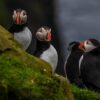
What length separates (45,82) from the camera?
10680 mm

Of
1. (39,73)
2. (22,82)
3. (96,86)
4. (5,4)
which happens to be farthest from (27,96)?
(5,4)

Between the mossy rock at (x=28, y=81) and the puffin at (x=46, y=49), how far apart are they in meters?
3.32

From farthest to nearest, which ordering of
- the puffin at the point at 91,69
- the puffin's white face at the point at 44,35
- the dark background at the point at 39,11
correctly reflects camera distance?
1. the dark background at the point at 39,11
2. the puffin's white face at the point at 44,35
3. the puffin at the point at 91,69

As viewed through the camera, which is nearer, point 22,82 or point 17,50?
point 22,82

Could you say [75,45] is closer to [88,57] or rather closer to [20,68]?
[88,57]

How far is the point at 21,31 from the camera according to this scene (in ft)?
53.2

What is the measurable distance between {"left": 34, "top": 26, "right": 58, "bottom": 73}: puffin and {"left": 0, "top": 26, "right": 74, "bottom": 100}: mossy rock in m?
3.32

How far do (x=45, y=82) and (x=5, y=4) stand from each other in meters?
14.5

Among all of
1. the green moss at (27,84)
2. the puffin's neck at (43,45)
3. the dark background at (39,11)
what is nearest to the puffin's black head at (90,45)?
the puffin's neck at (43,45)

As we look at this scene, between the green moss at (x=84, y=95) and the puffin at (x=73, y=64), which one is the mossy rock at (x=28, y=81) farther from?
the puffin at (x=73, y=64)

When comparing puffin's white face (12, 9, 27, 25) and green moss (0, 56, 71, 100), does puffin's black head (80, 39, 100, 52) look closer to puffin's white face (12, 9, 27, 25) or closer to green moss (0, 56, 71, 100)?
puffin's white face (12, 9, 27, 25)

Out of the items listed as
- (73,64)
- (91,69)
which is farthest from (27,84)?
(73,64)

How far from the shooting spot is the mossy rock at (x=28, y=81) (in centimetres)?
1028

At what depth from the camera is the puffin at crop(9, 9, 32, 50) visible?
1593cm
